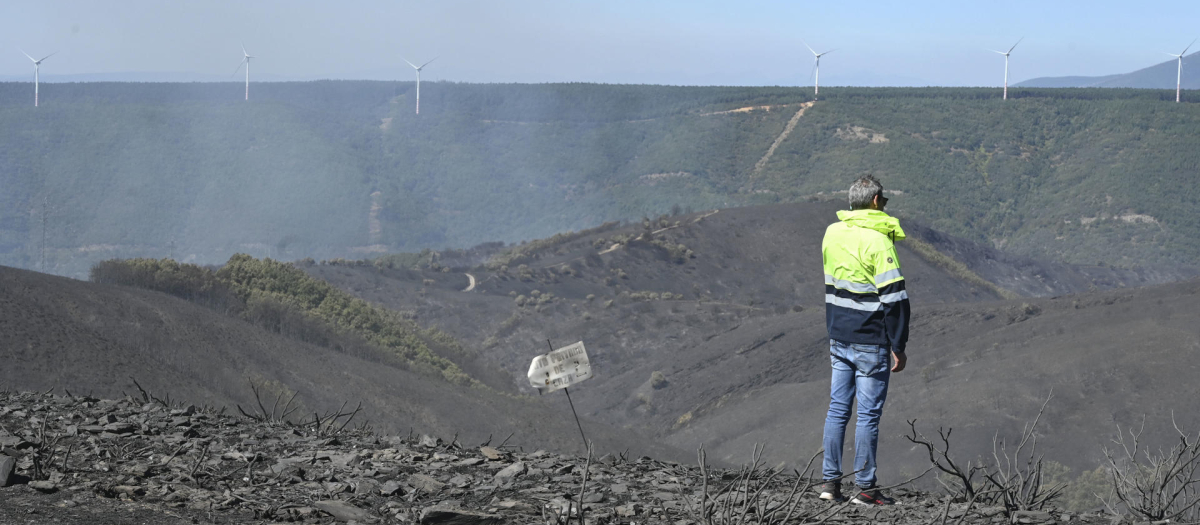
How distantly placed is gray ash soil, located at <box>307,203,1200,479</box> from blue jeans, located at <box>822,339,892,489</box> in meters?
12.4

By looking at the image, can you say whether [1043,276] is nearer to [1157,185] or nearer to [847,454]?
[1157,185]

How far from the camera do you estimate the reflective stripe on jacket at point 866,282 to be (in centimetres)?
553

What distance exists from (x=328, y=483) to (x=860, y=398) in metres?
3.05

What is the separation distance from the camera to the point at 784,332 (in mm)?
35469

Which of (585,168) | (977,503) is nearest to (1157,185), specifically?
(585,168)

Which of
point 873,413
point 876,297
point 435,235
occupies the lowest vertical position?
point 435,235

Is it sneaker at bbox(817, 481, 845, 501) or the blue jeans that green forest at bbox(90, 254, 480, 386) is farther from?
sneaker at bbox(817, 481, 845, 501)

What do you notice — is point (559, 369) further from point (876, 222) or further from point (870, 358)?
point (876, 222)

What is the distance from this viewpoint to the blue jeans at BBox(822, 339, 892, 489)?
562 centimetres

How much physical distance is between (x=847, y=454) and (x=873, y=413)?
13874 millimetres

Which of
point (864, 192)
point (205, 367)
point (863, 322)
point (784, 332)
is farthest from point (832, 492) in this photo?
point (784, 332)

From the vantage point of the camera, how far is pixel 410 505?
17.1 feet

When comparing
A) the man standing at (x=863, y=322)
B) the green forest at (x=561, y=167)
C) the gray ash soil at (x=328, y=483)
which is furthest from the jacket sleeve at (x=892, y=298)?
the green forest at (x=561, y=167)

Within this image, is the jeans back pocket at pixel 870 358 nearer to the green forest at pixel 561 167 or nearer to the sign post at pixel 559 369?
the sign post at pixel 559 369
